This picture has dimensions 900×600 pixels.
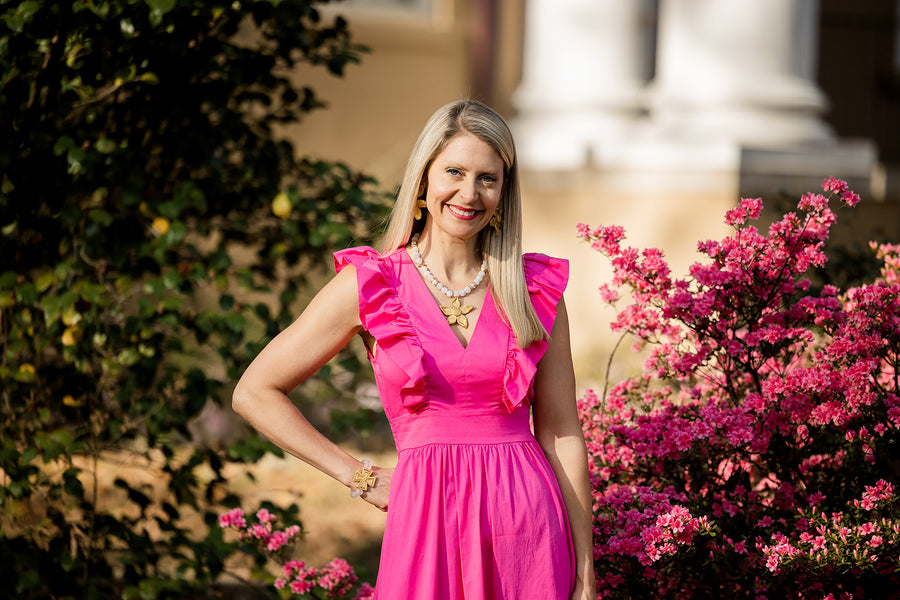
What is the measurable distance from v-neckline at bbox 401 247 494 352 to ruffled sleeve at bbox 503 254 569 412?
0.28 feet

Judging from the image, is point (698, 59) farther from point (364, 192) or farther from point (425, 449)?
point (425, 449)

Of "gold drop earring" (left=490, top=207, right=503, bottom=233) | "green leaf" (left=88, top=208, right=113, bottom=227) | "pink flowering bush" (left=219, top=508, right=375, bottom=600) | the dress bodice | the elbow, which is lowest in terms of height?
"pink flowering bush" (left=219, top=508, right=375, bottom=600)

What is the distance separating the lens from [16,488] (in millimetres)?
3273

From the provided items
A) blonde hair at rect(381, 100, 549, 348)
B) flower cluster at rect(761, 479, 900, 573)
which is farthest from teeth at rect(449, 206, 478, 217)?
flower cluster at rect(761, 479, 900, 573)

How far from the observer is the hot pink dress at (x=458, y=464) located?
7.67 ft

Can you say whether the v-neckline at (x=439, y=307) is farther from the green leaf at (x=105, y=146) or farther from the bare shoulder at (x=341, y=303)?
the green leaf at (x=105, y=146)

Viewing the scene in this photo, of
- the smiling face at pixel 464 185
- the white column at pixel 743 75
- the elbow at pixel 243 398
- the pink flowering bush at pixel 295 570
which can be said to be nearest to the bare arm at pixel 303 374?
the elbow at pixel 243 398

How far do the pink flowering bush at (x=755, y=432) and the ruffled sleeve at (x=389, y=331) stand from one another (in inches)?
27.1

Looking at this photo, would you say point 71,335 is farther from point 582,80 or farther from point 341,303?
point 582,80

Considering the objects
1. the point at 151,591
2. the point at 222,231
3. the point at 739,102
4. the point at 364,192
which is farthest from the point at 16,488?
the point at 739,102

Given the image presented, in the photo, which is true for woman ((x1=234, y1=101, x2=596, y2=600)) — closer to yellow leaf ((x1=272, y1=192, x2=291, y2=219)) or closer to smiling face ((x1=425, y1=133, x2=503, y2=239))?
smiling face ((x1=425, y1=133, x2=503, y2=239))

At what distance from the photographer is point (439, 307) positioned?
244cm

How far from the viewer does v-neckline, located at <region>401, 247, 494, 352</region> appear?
7.86 feet

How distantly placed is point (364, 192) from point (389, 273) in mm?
1387
